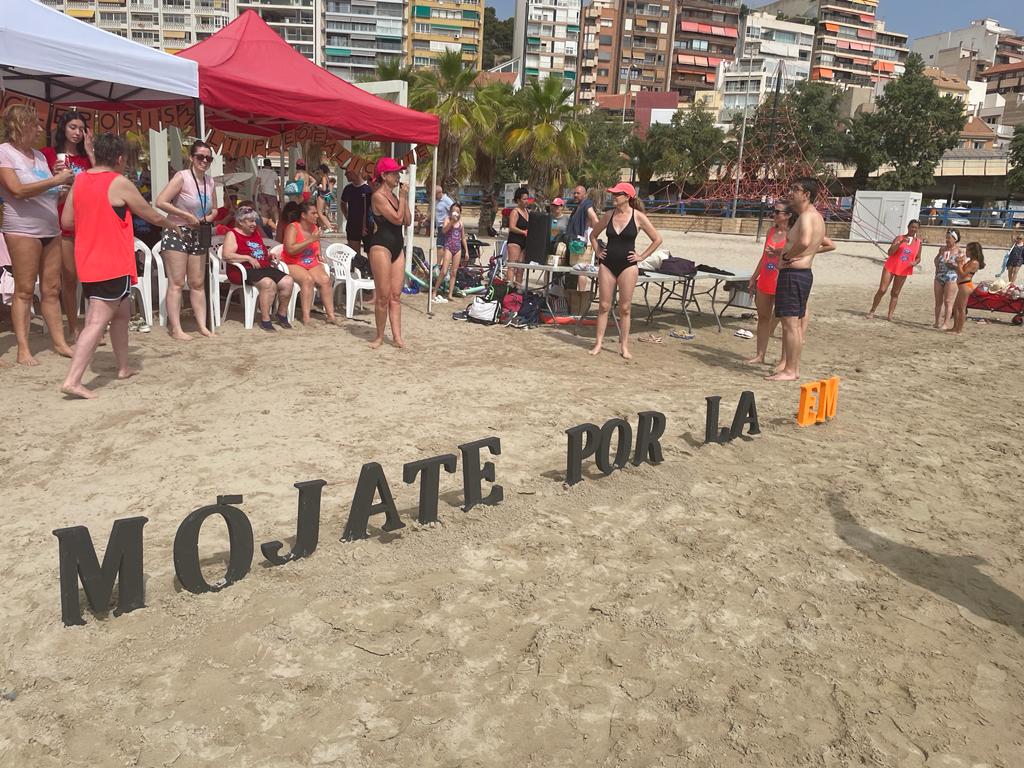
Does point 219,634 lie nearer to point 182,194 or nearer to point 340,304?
point 182,194

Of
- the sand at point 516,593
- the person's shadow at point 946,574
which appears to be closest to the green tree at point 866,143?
the sand at point 516,593

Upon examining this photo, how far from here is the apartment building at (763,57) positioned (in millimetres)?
89938

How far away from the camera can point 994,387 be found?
7.70 metres

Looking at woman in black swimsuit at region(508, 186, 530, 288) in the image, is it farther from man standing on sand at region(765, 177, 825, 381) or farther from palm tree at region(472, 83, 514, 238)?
palm tree at region(472, 83, 514, 238)

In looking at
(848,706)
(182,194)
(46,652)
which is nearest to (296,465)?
(46,652)

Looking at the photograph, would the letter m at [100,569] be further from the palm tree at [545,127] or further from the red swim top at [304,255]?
the palm tree at [545,127]

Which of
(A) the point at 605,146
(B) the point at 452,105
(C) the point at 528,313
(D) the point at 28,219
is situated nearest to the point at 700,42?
(A) the point at 605,146

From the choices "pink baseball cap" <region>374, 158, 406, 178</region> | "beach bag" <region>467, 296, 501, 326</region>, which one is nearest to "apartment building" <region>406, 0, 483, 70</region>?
"beach bag" <region>467, 296, 501, 326</region>

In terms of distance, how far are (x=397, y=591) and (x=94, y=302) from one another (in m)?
3.35

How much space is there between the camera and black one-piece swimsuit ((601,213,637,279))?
7.40m

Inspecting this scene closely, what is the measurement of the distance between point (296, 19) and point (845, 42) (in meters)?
75.5

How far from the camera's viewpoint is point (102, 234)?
509 centimetres

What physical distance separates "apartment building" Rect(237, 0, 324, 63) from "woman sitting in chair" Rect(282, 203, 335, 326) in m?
85.1

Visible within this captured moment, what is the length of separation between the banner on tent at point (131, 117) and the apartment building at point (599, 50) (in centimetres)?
9634
